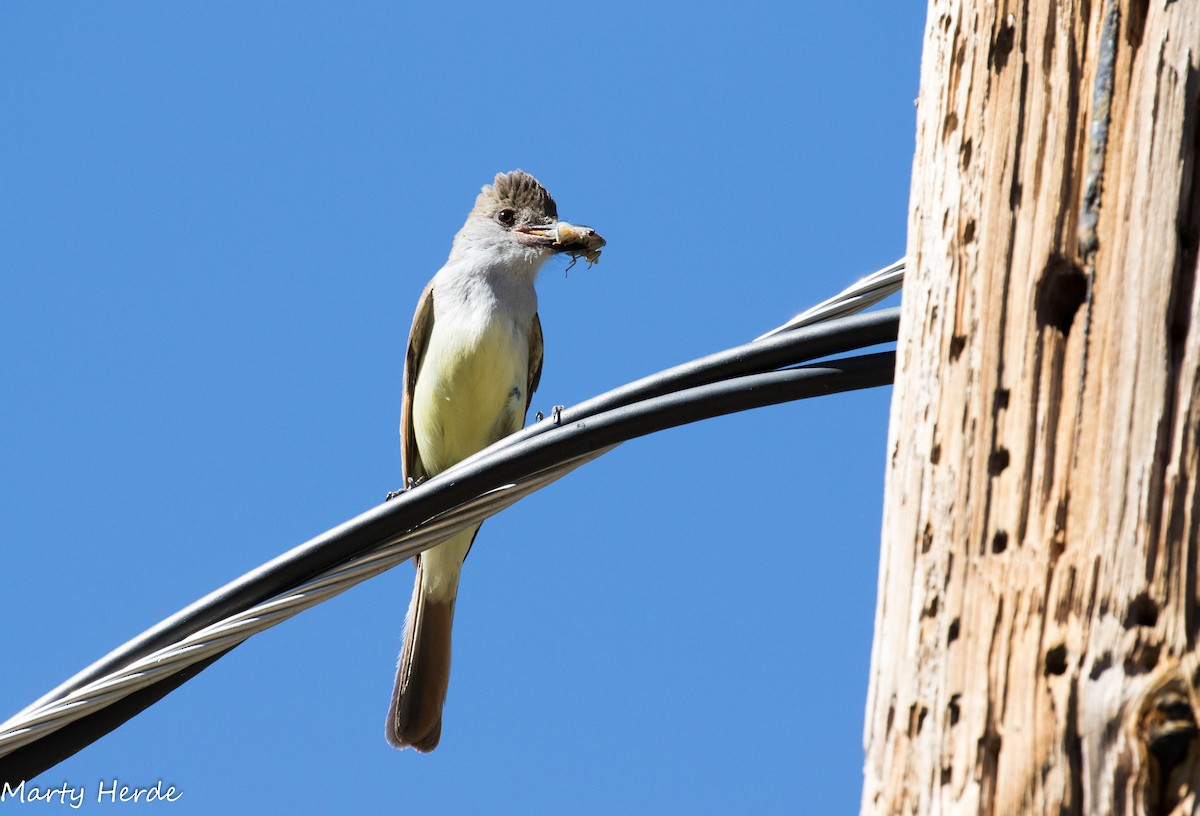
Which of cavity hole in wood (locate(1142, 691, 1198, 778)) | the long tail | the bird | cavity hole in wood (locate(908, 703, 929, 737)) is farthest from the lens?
the bird

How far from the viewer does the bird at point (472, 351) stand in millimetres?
7660

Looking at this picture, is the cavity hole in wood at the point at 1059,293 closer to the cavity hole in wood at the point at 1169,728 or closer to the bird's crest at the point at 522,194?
the cavity hole in wood at the point at 1169,728

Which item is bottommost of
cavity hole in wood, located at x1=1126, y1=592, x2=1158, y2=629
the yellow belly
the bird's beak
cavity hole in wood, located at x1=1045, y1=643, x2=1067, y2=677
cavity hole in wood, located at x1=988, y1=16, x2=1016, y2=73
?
cavity hole in wood, located at x1=1045, y1=643, x2=1067, y2=677

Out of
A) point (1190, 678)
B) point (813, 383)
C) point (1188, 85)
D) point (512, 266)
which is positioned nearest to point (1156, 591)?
point (1190, 678)

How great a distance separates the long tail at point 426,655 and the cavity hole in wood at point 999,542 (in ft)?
14.3

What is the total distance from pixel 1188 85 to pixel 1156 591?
0.95 metres

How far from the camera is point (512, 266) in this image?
824 cm

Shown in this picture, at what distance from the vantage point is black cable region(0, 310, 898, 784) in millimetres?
3355

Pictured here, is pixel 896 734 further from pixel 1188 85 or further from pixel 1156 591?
pixel 1188 85

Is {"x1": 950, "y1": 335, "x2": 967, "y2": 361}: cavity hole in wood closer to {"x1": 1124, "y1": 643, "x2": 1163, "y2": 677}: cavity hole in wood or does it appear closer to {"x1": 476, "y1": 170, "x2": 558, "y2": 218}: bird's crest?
{"x1": 1124, "y1": 643, "x2": 1163, "y2": 677}: cavity hole in wood

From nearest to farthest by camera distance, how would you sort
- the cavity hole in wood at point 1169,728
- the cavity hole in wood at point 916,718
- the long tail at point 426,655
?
the cavity hole in wood at point 1169,728
the cavity hole in wood at point 916,718
the long tail at point 426,655

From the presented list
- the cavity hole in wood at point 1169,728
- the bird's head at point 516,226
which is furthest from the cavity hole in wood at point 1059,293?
the bird's head at point 516,226

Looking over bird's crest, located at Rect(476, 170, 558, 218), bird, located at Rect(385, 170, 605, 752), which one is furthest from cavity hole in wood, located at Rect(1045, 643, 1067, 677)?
bird's crest, located at Rect(476, 170, 558, 218)

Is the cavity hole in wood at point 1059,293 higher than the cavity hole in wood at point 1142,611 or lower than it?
higher
